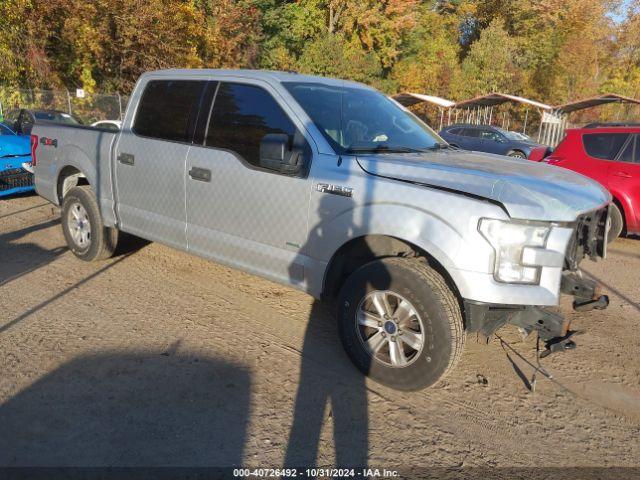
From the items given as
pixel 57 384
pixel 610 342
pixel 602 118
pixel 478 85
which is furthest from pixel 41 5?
pixel 602 118

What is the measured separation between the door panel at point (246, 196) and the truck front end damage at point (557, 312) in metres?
1.32

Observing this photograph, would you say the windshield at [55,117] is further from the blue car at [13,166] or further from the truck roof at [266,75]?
the truck roof at [266,75]

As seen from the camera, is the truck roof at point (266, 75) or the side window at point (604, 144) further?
the side window at point (604, 144)

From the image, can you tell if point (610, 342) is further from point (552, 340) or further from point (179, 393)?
point (179, 393)

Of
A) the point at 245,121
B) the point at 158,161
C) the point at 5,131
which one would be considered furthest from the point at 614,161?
the point at 5,131

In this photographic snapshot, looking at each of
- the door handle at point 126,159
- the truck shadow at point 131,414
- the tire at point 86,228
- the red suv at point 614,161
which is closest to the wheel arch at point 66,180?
the tire at point 86,228

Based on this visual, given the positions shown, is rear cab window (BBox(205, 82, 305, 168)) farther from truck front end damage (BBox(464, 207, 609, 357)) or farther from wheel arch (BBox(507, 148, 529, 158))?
wheel arch (BBox(507, 148, 529, 158))

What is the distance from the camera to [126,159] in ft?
16.3

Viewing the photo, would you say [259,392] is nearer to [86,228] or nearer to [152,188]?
[152,188]

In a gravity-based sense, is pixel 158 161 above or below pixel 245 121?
below

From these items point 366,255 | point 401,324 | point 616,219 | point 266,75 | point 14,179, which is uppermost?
point 266,75

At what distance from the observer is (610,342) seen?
4348 mm

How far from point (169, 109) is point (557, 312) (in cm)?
358

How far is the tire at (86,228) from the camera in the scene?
545cm
